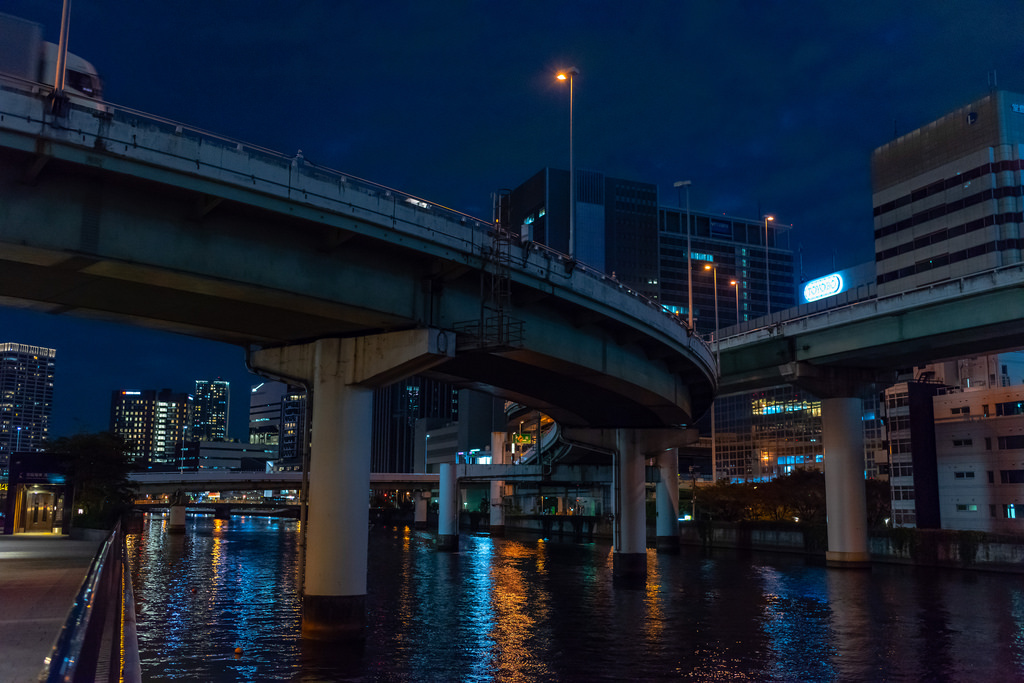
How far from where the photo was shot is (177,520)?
123m

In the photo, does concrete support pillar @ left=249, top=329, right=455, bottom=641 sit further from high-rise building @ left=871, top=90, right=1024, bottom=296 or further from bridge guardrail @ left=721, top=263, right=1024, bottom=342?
high-rise building @ left=871, top=90, right=1024, bottom=296

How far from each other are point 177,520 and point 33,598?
10482cm

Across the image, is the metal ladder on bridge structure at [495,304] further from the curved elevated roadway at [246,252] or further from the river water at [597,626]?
the river water at [597,626]

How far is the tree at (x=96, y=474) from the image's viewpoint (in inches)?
2682

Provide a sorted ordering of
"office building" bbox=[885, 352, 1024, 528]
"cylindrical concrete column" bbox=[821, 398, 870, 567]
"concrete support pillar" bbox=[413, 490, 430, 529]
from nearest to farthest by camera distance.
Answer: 1. "cylindrical concrete column" bbox=[821, 398, 870, 567]
2. "office building" bbox=[885, 352, 1024, 528]
3. "concrete support pillar" bbox=[413, 490, 430, 529]

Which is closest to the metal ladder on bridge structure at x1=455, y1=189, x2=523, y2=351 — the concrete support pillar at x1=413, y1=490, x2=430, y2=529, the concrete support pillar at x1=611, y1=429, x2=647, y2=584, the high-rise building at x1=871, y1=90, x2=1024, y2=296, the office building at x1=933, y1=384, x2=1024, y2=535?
the concrete support pillar at x1=611, y1=429, x2=647, y2=584

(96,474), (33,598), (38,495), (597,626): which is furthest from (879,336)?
(38,495)

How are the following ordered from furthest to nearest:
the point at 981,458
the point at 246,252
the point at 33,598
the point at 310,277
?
1. the point at 981,458
2. the point at 33,598
3. the point at 310,277
4. the point at 246,252

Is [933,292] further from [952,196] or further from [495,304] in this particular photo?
[952,196]

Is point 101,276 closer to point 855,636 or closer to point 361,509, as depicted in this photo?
point 361,509

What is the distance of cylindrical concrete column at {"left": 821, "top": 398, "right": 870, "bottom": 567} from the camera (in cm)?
6109

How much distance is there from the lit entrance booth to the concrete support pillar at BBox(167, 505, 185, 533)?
168 ft

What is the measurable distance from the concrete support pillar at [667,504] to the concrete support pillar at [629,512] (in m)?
34.4

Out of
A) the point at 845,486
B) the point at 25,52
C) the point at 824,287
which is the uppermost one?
the point at 824,287
